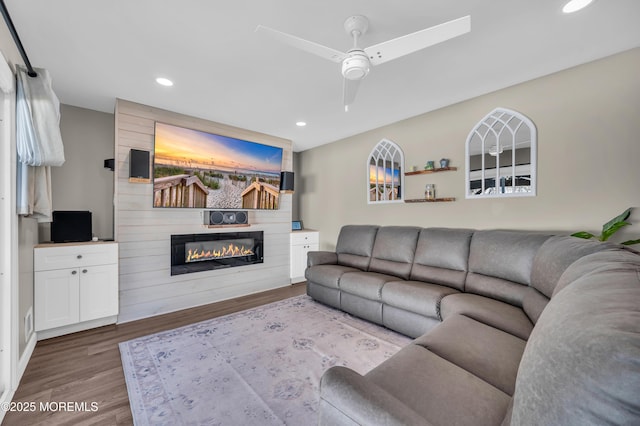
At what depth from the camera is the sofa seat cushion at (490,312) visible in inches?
67.7

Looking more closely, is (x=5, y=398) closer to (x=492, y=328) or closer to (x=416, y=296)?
(x=416, y=296)

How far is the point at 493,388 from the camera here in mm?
1104

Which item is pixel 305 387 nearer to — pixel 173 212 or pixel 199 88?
pixel 173 212

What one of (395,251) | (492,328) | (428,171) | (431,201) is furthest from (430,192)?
(492,328)

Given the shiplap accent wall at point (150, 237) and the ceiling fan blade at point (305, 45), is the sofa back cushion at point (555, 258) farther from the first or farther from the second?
the shiplap accent wall at point (150, 237)

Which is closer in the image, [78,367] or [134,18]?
[134,18]

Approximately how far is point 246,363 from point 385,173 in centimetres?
314

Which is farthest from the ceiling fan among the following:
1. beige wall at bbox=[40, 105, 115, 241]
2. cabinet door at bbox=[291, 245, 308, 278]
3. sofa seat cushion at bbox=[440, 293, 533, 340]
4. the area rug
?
cabinet door at bbox=[291, 245, 308, 278]

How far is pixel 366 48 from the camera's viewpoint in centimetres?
169

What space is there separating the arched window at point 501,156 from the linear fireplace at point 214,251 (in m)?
3.11

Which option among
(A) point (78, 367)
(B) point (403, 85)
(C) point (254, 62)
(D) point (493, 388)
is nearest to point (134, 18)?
(C) point (254, 62)

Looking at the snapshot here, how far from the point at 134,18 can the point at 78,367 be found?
2.68 m

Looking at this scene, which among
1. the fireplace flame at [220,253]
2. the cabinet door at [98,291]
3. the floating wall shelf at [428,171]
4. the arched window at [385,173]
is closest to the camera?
the cabinet door at [98,291]

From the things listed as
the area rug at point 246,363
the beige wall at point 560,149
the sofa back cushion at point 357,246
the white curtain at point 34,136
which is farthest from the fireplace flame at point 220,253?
the beige wall at point 560,149
